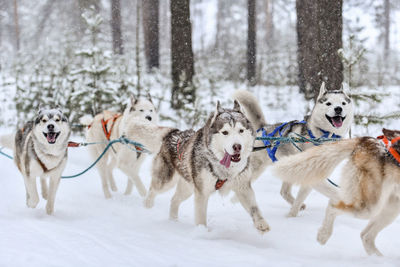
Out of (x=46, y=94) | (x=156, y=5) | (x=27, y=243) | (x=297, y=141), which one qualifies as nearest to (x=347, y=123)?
(x=297, y=141)

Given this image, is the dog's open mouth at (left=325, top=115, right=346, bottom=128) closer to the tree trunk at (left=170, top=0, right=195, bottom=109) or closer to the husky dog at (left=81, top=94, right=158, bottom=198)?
the husky dog at (left=81, top=94, right=158, bottom=198)

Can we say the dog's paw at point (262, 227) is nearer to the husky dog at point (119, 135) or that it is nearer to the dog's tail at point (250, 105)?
the dog's tail at point (250, 105)

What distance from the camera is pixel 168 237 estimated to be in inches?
129

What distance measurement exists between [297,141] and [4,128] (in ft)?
26.4

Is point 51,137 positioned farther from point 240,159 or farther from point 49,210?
point 240,159

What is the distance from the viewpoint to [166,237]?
327cm

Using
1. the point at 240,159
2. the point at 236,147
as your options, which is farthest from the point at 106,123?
the point at 236,147

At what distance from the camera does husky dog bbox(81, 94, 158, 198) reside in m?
5.07

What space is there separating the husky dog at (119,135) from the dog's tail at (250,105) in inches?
45.4

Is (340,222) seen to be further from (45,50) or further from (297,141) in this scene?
(45,50)

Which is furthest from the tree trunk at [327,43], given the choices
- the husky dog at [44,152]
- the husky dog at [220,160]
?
the husky dog at [44,152]

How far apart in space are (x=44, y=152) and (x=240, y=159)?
212 centimetres

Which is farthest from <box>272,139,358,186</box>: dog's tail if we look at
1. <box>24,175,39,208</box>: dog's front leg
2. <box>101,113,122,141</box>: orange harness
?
<box>101,113,122,141</box>: orange harness

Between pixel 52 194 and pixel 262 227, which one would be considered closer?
pixel 262 227
